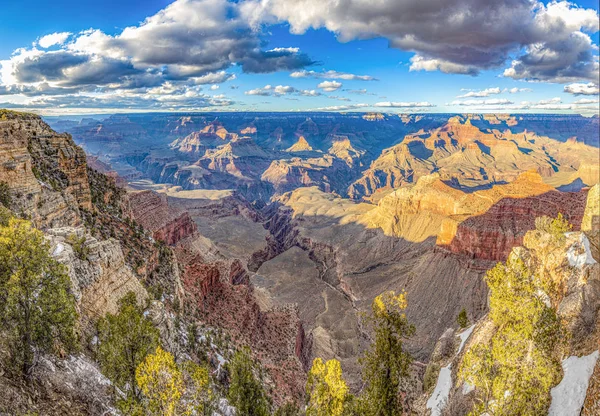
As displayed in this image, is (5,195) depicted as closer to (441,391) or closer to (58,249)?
(58,249)

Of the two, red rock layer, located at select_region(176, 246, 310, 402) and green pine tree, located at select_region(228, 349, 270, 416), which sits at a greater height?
green pine tree, located at select_region(228, 349, 270, 416)

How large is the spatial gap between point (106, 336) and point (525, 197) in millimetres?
85611

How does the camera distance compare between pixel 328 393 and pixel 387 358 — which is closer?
pixel 328 393

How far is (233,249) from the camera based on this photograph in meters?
117

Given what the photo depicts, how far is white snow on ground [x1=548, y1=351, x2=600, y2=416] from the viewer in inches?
739

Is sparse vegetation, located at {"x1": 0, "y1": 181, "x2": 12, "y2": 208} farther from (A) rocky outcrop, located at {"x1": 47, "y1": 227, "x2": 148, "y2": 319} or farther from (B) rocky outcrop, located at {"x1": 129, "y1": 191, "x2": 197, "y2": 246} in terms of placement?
(B) rocky outcrop, located at {"x1": 129, "y1": 191, "x2": 197, "y2": 246}

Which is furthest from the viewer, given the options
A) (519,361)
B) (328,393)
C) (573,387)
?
(573,387)

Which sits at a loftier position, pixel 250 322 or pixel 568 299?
pixel 568 299

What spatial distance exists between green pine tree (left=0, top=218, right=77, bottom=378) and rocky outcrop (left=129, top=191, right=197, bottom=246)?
6738 cm

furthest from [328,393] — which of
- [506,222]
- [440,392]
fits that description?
[506,222]

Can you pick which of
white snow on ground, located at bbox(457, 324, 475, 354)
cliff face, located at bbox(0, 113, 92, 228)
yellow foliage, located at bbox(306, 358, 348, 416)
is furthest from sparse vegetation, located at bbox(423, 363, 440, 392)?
cliff face, located at bbox(0, 113, 92, 228)

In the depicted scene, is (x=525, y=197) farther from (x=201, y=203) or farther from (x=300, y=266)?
(x=201, y=203)

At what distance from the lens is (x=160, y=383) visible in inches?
611

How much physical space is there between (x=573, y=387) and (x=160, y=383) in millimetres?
20972
